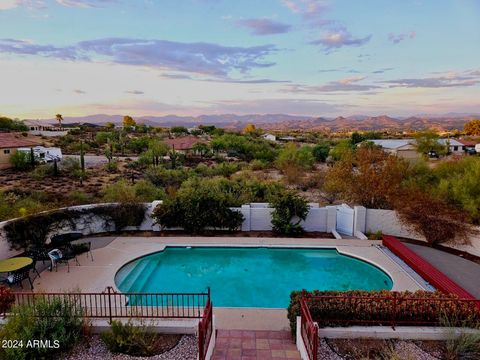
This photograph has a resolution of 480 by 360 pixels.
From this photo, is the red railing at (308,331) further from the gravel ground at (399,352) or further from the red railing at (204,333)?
the red railing at (204,333)

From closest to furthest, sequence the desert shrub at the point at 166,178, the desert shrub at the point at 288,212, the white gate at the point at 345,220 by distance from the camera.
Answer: the desert shrub at the point at 288,212 < the white gate at the point at 345,220 < the desert shrub at the point at 166,178

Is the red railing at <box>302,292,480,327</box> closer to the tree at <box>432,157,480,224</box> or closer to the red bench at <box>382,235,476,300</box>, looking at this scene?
the red bench at <box>382,235,476,300</box>

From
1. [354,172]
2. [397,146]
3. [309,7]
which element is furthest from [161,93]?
[397,146]

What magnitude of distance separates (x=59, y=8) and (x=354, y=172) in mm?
16210

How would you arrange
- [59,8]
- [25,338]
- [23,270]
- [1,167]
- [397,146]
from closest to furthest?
[25,338], [23,270], [59,8], [1,167], [397,146]

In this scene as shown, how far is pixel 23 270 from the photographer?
10039 millimetres

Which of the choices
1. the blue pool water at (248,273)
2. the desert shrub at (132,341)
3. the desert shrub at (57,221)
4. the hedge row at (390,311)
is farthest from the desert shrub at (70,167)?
the hedge row at (390,311)

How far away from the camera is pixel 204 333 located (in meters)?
6.16

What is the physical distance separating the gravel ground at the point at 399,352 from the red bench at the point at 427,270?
3034mm

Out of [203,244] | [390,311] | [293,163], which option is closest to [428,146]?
[293,163]

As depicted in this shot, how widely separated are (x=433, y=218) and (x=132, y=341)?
12132 mm

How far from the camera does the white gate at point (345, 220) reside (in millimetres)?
15802

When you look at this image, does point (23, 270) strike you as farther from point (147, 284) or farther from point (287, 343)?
point (287, 343)

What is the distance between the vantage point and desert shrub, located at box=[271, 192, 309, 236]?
15.4 meters
